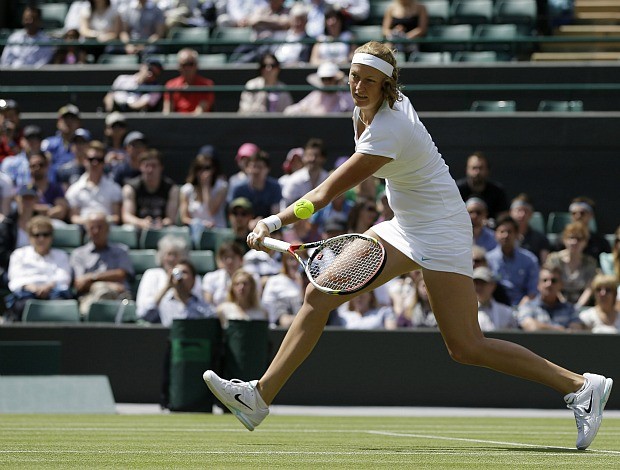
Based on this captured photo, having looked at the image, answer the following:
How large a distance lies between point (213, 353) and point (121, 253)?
227cm

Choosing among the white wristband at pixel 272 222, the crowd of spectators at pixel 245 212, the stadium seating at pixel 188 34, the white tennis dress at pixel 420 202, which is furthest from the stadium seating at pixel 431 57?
the white wristband at pixel 272 222

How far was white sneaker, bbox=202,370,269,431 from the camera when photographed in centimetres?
635

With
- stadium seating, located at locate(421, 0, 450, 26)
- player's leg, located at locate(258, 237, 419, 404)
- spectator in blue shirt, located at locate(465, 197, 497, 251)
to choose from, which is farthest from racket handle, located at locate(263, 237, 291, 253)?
stadium seating, located at locate(421, 0, 450, 26)

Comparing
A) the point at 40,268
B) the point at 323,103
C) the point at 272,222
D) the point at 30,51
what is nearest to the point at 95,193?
the point at 40,268

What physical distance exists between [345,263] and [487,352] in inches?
32.0

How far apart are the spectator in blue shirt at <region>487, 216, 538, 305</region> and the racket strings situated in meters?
6.32

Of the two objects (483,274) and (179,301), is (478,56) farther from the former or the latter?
(179,301)

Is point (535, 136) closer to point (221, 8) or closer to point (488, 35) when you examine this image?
point (488, 35)

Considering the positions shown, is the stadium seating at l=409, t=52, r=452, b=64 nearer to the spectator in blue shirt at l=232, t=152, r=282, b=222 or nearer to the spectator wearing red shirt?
the spectator wearing red shirt

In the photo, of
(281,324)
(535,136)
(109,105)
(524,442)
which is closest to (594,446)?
(524,442)

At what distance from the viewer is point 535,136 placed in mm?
14586

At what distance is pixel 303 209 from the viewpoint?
591 centimetres

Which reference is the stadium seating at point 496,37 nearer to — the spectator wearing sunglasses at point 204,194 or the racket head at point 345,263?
the spectator wearing sunglasses at point 204,194

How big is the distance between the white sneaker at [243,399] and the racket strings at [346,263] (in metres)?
0.68
